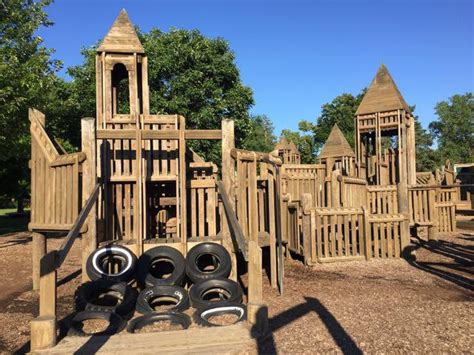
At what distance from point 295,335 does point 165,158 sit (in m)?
4.43

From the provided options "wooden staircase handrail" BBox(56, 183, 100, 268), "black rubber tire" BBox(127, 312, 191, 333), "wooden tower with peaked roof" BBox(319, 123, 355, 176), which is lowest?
"black rubber tire" BBox(127, 312, 191, 333)

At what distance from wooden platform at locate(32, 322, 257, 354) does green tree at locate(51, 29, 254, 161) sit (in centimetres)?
1848

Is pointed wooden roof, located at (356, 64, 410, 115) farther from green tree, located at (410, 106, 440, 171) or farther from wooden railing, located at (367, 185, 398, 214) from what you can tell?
green tree, located at (410, 106, 440, 171)

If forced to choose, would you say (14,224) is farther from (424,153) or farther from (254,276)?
(424,153)

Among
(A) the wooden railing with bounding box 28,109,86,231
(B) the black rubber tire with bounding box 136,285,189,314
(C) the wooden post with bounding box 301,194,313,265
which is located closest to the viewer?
(B) the black rubber tire with bounding box 136,285,189,314

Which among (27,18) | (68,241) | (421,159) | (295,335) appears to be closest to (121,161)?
(68,241)

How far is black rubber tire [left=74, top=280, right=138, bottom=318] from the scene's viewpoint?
5.41 metres

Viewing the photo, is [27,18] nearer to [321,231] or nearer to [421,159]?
[321,231]

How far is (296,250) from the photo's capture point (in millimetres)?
9922

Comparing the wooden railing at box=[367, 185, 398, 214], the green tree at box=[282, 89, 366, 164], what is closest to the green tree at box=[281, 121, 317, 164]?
the green tree at box=[282, 89, 366, 164]

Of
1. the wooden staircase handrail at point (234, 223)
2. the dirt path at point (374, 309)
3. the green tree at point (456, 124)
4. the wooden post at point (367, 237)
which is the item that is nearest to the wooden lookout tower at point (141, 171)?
the wooden staircase handrail at point (234, 223)

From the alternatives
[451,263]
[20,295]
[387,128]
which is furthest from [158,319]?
[387,128]

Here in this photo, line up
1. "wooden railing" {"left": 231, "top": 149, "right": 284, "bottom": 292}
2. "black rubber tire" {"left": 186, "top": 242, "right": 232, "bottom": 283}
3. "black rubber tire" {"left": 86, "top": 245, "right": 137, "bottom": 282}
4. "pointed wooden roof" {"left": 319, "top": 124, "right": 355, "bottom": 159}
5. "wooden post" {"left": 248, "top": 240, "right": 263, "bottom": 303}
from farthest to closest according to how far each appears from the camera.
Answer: "pointed wooden roof" {"left": 319, "top": 124, "right": 355, "bottom": 159} < "wooden railing" {"left": 231, "top": 149, "right": 284, "bottom": 292} < "black rubber tire" {"left": 186, "top": 242, "right": 232, "bottom": 283} < "black rubber tire" {"left": 86, "top": 245, "right": 137, "bottom": 282} < "wooden post" {"left": 248, "top": 240, "right": 263, "bottom": 303}

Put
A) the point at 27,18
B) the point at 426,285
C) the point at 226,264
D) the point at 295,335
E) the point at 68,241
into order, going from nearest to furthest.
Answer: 1. the point at 295,335
2. the point at 68,241
3. the point at 226,264
4. the point at 426,285
5. the point at 27,18
